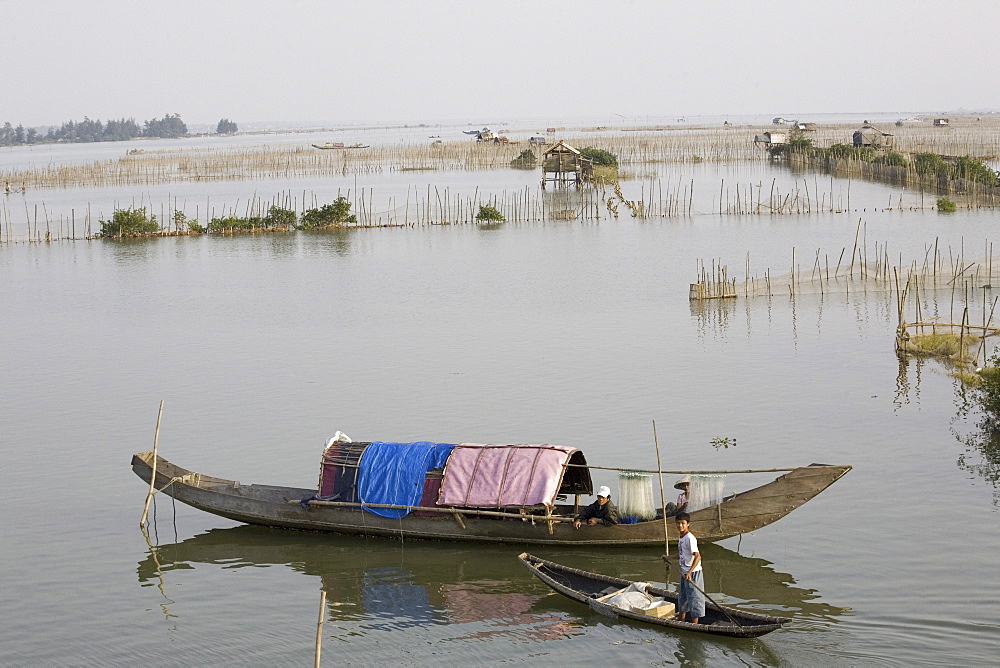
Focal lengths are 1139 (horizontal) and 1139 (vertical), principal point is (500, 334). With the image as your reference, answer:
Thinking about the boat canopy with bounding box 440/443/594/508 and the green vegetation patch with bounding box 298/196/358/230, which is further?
the green vegetation patch with bounding box 298/196/358/230

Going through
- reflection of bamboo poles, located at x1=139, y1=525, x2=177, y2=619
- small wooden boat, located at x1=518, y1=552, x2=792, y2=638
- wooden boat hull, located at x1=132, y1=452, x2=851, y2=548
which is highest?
wooden boat hull, located at x1=132, y1=452, x2=851, y2=548

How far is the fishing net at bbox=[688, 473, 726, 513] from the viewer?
41.2ft

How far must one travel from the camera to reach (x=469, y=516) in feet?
43.1

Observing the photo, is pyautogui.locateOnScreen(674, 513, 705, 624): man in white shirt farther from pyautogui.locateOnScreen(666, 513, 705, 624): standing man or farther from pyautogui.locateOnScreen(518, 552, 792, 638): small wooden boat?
pyautogui.locateOnScreen(518, 552, 792, 638): small wooden boat

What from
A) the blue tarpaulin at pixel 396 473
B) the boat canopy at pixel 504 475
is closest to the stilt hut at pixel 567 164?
the blue tarpaulin at pixel 396 473

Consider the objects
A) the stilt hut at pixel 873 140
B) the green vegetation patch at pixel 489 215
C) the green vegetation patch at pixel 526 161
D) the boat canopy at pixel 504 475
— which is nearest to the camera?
the boat canopy at pixel 504 475

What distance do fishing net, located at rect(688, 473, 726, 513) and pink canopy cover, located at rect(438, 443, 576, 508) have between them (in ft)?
4.92

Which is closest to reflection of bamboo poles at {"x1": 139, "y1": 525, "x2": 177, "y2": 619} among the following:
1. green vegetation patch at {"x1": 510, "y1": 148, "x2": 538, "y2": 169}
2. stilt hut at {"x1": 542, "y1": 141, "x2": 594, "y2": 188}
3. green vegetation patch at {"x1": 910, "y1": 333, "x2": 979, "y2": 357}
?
green vegetation patch at {"x1": 910, "y1": 333, "x2": 979, "y2": 357}

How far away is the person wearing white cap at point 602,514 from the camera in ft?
41.8

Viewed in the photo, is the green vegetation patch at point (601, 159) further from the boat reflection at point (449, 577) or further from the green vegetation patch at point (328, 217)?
the boat reflection at point (449, 577)

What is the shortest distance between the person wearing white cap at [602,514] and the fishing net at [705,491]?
863mm

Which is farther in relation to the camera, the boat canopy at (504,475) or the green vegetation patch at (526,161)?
the green vegetation patch at (526,161)

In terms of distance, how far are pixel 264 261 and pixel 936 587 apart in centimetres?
2838

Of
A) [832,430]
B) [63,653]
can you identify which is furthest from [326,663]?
[832,430]
